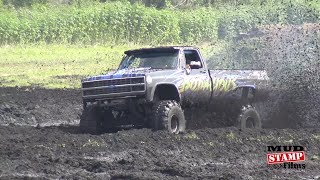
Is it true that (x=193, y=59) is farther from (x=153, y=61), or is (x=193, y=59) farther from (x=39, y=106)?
(x=39, y=106)

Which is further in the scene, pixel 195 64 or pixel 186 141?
pixel 195 64

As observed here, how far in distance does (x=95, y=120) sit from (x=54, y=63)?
18.6 metres

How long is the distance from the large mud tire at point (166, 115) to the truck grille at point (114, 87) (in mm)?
468

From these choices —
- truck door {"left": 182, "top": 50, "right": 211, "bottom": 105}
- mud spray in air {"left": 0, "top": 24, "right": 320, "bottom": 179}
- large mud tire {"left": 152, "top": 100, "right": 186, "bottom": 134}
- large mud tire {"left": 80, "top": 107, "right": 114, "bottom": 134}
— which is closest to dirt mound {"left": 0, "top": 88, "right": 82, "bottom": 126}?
mud spray in air {"left": 0, "top": 24, "right": 320, "bottom": 179}

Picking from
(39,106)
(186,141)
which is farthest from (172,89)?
(39,106)

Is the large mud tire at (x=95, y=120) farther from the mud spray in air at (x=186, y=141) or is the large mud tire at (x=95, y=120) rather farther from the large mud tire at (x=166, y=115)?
the large mud tire at (x=166, y=115)

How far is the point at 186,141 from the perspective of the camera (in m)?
14.3

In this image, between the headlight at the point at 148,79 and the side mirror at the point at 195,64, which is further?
the side mirror at the point at 195,64

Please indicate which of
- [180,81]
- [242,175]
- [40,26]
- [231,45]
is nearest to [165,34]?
[40,26]

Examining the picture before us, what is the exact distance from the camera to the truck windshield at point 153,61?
54.2 feet

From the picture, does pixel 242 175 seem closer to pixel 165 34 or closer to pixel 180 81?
pixel 180 81

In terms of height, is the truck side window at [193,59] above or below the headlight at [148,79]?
above

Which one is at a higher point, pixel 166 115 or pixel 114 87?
pixel 114 87

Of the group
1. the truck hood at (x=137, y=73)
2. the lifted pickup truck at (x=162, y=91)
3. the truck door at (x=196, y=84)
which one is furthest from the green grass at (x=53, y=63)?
the truck hood at (x=137, y=73)
